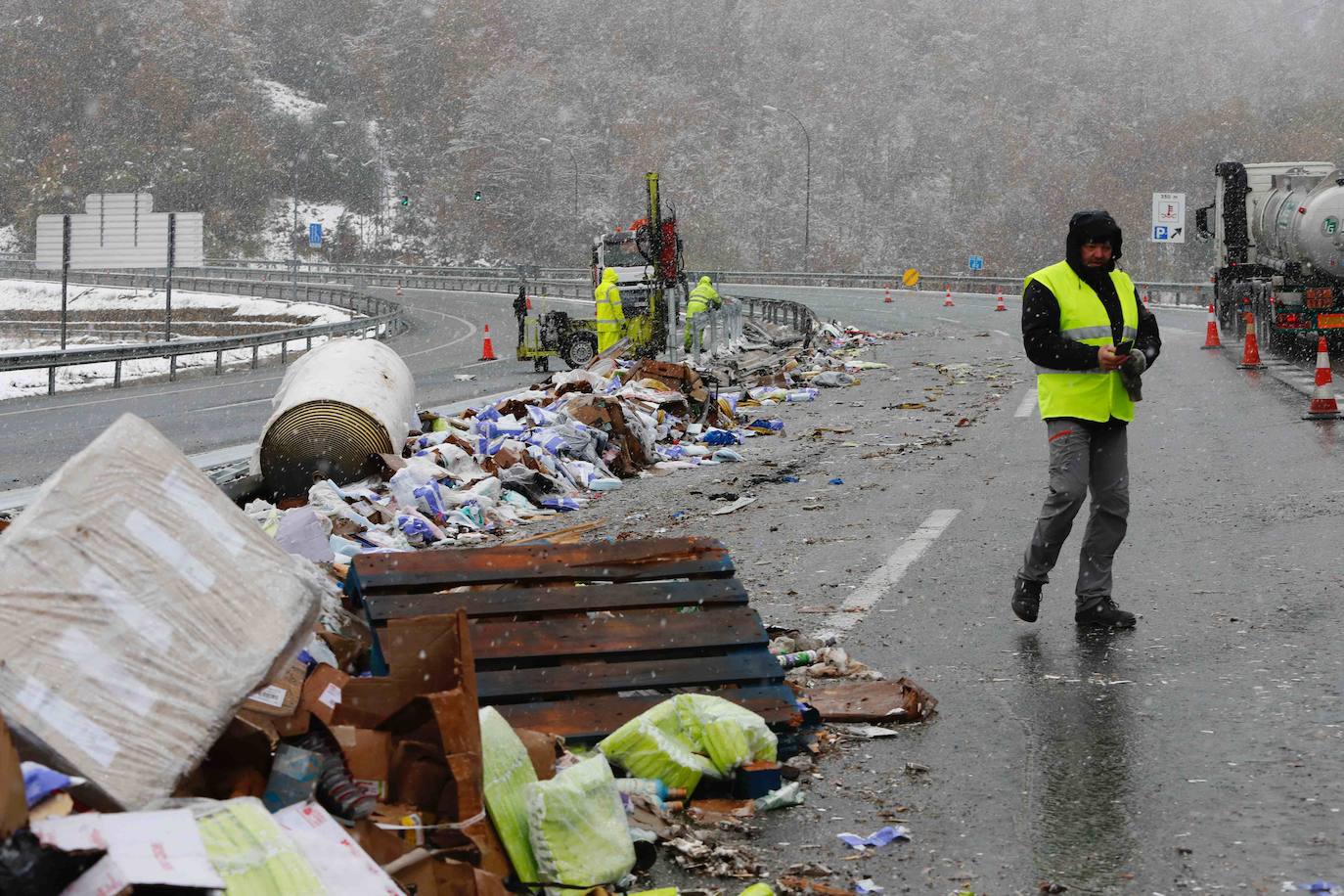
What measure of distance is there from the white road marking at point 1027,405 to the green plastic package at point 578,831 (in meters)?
13.6

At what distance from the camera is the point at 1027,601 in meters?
6.94

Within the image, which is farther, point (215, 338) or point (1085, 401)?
point (215, 338)

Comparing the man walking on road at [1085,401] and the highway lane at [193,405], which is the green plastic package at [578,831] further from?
→ the highway lane at [193,405]

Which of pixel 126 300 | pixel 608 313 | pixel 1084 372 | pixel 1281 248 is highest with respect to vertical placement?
pixel 126 300

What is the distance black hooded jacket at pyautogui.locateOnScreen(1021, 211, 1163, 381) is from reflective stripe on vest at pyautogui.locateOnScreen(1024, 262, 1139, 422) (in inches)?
1.4

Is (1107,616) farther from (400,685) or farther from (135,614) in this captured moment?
(135,614)

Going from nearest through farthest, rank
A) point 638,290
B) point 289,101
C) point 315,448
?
point 315,448 → point 638,290 → point 289,101

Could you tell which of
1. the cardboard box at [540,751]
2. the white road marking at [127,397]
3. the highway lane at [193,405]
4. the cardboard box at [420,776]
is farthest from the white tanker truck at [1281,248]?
the cardboard box at [420,776]

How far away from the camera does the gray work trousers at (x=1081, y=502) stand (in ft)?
22.7

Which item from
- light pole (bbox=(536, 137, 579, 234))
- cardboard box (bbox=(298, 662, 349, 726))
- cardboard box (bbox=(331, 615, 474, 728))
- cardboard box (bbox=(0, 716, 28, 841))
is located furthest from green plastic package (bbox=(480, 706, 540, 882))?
light pole (bbox=(536, 137, 579, 234))

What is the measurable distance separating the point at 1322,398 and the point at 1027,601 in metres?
10.0

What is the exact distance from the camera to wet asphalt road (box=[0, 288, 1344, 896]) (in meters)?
4.29

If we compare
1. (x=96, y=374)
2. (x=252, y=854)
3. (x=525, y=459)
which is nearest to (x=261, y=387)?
(x=96, y=374)

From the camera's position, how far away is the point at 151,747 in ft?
11.3
